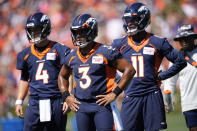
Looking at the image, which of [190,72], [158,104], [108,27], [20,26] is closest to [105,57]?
[158,104]

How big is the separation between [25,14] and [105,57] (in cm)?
1285

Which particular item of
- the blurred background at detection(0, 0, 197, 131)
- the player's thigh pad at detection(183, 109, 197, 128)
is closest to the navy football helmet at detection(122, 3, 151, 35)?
the player's thigh pad at detection(183, 109, 197, 128)

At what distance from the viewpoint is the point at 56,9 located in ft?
55.5

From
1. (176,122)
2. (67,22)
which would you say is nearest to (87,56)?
(176,122)

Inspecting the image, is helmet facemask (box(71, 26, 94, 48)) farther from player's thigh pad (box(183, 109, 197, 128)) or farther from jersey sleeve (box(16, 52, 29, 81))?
player's thigh pad (box(183, 109, 197, 128))

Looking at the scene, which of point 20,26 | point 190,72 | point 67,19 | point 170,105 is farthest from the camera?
point 20,26

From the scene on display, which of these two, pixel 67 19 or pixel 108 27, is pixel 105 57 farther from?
pixel 67 19

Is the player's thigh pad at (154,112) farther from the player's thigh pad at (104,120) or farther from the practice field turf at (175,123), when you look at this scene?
the practice field turf at (175,123)

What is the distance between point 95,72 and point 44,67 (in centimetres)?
142

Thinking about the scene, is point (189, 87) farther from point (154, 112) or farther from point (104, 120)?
point (104, 120)

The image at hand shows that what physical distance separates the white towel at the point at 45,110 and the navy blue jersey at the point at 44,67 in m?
0.12

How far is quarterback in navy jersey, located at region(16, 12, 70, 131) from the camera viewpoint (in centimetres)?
677

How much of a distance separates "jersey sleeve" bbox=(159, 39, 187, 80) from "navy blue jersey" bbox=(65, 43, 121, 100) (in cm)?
115

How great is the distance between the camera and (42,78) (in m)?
6.81
